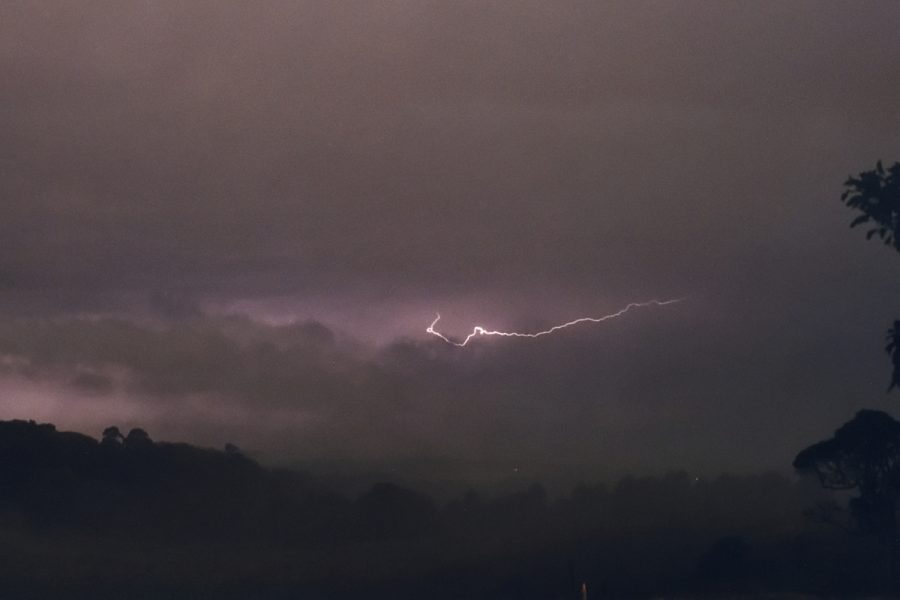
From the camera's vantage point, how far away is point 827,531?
610ft

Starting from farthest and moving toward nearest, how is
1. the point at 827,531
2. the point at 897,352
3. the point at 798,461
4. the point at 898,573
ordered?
the point at 827,531 < the point at 798,461 < the point at 898,573 < the point at 897,352

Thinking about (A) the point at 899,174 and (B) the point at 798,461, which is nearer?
(A) the point at 899,174

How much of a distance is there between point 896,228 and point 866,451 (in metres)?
30.3

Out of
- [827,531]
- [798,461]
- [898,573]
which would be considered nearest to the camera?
[898,573]

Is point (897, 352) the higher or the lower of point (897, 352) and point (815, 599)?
the higher

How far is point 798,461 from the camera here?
160125mm

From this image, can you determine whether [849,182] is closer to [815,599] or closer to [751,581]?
[815,599]

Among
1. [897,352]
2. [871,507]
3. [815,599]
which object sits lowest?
[815,599]

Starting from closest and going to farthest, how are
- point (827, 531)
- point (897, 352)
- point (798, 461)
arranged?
point (897, 352), point (798, 461), point (827, 531)

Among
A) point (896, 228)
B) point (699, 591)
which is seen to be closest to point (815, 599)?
point (699, 591)

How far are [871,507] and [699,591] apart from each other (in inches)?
1969

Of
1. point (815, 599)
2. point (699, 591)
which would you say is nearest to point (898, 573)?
point (815, 599)

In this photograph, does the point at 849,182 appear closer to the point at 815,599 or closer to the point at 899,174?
the point at 899,174

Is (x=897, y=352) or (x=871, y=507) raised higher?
(x=897, y=352)
